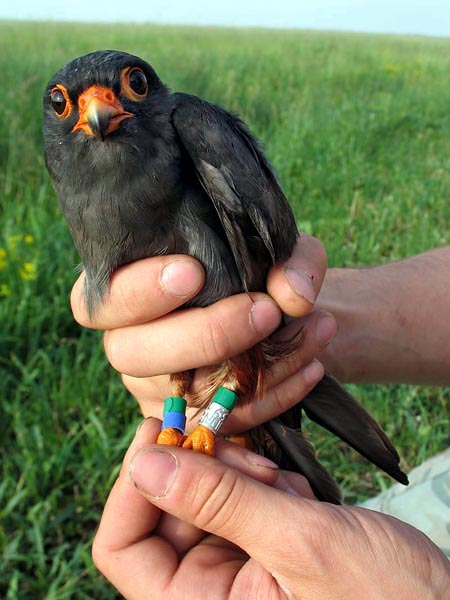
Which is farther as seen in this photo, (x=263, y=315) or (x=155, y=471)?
(x=263, y=315)

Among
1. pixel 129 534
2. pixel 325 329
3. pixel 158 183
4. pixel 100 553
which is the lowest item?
pixel 100 553

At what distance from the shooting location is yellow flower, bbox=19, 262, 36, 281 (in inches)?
158

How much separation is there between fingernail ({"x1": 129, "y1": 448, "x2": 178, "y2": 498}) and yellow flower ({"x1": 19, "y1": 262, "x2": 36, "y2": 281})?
2.61m

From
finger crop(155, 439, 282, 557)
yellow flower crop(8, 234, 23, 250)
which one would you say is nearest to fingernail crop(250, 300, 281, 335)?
finger crop(155, 439, 282, 557)

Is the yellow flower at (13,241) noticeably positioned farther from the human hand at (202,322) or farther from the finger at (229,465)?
the finger at (229,465)

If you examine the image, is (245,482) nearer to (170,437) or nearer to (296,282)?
(170,437)

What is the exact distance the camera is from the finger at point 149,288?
6.26ft

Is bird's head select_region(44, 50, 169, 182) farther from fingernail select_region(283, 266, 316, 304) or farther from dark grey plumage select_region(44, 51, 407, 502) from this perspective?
fingernail select_region(283, 266, 316, 304)

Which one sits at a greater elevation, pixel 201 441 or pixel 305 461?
pixel 201 441

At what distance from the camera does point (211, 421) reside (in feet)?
6.81

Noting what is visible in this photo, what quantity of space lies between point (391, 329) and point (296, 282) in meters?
1.04

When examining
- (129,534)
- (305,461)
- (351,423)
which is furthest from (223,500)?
(351,423)

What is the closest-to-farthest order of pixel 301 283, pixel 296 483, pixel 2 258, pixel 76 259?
pixel 301 283, pixel 296 483, pixel 2 258, pixel 76 259

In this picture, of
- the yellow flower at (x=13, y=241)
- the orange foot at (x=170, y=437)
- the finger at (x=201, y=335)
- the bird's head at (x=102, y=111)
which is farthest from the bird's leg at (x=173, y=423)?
the yellow flower at (x=13, y=241)
